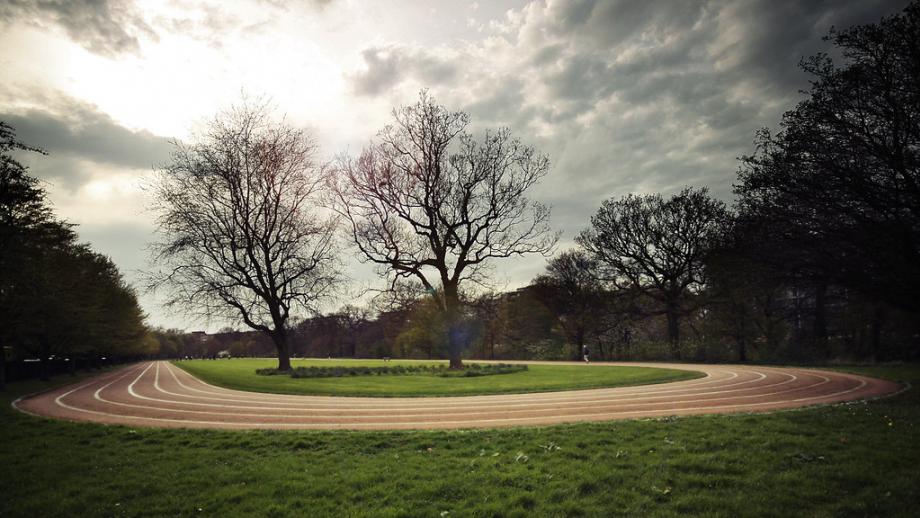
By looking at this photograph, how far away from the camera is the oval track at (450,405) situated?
40.4 feet

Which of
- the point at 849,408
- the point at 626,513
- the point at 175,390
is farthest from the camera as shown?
the point at 175,390

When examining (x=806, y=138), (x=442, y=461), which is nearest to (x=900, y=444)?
(x=442, y=461)

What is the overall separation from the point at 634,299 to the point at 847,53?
31733mm

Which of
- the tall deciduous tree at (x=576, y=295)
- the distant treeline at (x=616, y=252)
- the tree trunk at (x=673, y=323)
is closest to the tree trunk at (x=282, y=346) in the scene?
the distant treeline at (x=616, y=252)

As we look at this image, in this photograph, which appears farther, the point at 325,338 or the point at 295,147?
the point at 325,338

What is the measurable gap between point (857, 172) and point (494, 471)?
51.4 feet

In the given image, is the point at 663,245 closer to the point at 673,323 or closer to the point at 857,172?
the point at 673,323

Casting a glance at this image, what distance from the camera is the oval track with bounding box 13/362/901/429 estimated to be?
12312mm

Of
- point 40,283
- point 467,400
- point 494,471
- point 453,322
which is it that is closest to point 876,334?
point 453,322

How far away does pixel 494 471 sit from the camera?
7.01 m

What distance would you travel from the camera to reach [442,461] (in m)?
7.71

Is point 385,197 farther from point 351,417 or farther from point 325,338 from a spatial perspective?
point 325,338

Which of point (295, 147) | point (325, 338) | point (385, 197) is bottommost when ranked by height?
point (325, 338)

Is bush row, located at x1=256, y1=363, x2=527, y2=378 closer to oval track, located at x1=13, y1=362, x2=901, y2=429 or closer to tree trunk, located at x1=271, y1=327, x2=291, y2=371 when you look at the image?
tree trunk, located at x1=271, y1=327, x2=291, y2=371
